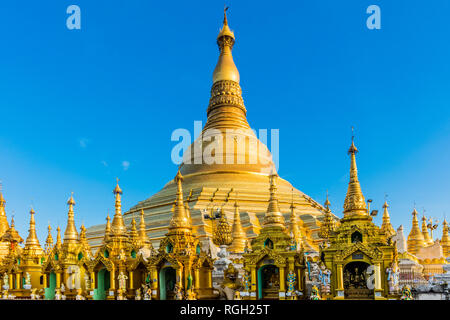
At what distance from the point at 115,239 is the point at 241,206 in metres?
15.1

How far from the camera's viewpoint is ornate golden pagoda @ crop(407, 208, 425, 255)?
34859mm

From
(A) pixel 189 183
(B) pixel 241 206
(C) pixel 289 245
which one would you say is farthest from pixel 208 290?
(A) pixel 189 183

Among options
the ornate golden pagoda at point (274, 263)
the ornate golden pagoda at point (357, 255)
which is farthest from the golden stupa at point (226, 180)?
the ornate golden pagoda at point (357, 255)

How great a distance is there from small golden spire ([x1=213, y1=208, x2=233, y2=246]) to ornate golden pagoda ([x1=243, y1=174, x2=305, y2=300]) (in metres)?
10.4

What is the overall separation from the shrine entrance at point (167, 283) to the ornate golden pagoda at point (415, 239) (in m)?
20.6

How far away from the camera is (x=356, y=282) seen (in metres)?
19.7

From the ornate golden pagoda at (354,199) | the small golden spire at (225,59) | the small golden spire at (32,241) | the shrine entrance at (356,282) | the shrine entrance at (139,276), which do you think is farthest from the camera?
the small golden spire at (225,59)

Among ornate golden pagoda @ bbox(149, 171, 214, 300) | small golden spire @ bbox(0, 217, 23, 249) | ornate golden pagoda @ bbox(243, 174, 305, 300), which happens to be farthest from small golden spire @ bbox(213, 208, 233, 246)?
small golden spire @ bbox(0, 217, 23, 249)

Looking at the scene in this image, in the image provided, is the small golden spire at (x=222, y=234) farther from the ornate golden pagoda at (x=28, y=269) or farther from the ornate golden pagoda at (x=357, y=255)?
the ornate golden pagoda at (x=28, y=269)

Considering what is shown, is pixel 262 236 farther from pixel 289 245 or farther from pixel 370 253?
pixel 370 253

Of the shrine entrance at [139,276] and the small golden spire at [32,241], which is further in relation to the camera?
the small golden spire at [32,241]

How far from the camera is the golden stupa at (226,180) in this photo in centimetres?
3617

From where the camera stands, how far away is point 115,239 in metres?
26.1

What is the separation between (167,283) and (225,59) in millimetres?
32782
